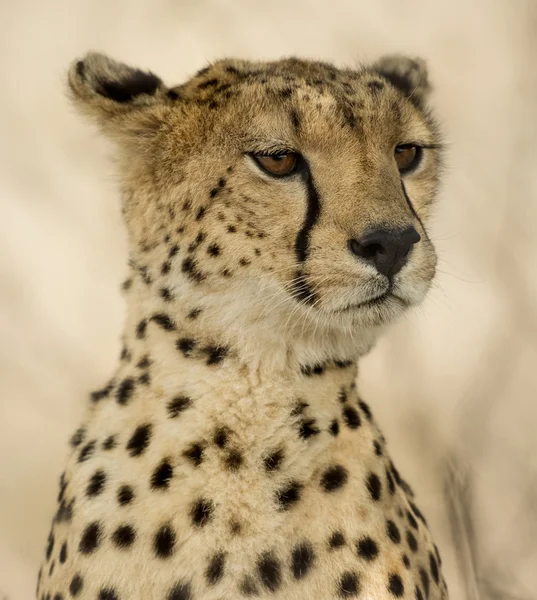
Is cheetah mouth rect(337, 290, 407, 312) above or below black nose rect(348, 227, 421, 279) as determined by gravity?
below

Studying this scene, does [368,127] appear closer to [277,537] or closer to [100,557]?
[277,537]

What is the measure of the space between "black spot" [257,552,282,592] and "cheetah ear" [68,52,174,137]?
71cm

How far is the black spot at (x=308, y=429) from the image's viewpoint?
113 cm

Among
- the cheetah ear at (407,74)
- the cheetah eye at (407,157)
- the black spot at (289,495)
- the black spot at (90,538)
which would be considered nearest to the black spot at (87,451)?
the black spot at (90,538)

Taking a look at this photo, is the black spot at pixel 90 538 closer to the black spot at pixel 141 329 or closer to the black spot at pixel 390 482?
the black spot at pixel 141 329

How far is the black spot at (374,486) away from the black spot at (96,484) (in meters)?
0.41

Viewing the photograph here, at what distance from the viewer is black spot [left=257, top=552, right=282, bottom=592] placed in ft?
3.39

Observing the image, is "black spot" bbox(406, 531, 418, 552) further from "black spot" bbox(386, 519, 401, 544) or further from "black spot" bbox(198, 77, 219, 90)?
"black spot" bbox(198, 77, 219, 90)

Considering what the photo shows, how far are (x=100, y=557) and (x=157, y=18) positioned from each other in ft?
3.80

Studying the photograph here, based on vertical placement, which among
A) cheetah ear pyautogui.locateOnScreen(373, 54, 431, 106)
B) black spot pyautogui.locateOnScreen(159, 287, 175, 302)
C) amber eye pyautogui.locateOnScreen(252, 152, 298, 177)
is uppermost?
cheetah ear pyautogui.locateOnScreen(373, 54, 431, 106)

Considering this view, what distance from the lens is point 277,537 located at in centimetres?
106

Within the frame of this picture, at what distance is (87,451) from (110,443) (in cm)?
5

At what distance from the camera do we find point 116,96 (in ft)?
4.10

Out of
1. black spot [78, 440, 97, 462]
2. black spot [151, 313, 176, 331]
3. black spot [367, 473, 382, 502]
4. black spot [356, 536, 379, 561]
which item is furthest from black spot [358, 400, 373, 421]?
black spot [78, 440, 97, 462]
